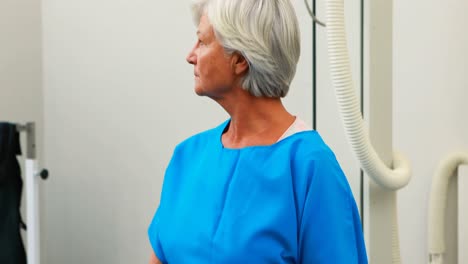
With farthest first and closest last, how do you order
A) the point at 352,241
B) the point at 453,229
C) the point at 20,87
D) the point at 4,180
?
the point at 20,87 < the point at 4,180 < the point at 453,229 < the point at 352,241

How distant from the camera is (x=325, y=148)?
0.99 m

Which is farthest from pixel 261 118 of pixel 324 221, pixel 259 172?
pixel 324 221

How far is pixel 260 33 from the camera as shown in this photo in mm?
968

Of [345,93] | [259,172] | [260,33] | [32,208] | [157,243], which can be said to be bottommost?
[32,208]

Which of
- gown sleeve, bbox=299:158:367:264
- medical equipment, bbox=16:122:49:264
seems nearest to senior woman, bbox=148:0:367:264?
gown sleeve, bbox=299:158:367:264

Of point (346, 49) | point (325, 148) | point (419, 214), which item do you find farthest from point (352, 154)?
point (419, 214)

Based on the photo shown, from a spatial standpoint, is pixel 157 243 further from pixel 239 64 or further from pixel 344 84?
pixel 344 84

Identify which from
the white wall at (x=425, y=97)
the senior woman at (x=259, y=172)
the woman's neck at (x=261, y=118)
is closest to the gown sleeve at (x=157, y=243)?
the senior woman at (x=259, y=172)

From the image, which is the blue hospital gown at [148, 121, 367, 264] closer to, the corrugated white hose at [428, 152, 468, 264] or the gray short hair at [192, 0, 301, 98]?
the gray short hair at [192, 0, 301, 98]

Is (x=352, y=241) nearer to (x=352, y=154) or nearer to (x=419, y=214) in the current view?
(x=352, y=154)

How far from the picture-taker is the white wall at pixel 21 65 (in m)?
2.44

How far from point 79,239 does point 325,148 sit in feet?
5.92

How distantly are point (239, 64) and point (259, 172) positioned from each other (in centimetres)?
18

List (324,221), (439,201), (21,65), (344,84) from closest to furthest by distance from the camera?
(324,221), (344,84), (439,201), (21,65)
